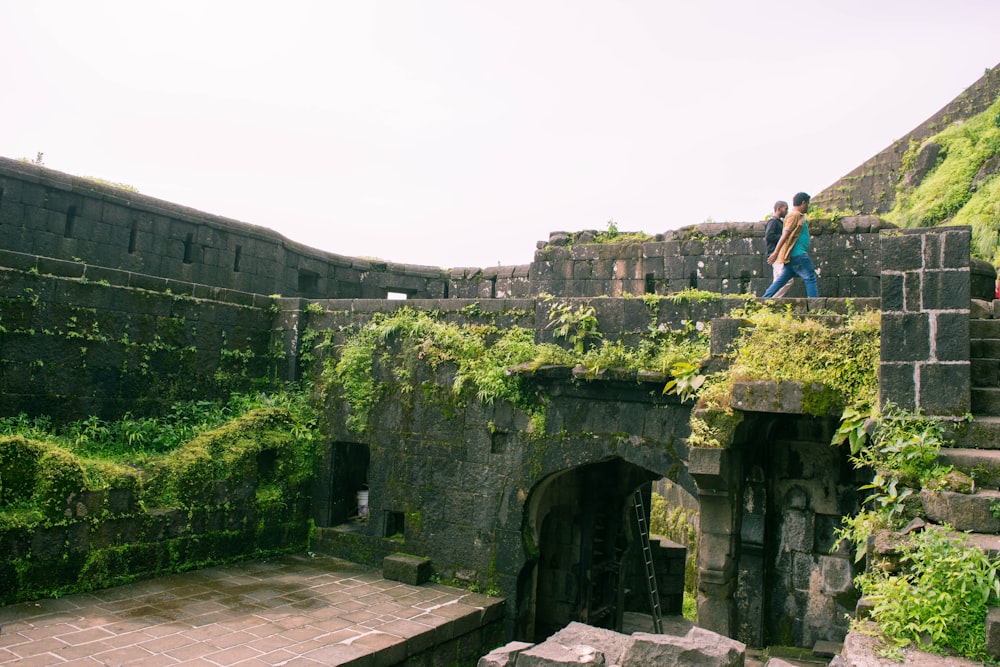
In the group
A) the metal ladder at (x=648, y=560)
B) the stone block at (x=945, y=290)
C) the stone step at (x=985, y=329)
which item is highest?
the stone block at (x=945, y=290)

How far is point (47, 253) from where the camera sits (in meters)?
11.0

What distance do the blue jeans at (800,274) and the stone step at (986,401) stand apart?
2908mm

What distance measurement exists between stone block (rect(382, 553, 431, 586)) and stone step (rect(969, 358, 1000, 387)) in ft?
21.8

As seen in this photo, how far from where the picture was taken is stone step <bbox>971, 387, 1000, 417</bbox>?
5496 millimetres

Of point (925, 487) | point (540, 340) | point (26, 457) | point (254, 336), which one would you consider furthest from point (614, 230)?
point (26, 457)

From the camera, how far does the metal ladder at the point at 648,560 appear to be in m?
12.8

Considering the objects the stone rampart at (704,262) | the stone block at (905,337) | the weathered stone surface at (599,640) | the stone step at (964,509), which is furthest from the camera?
the stone rampart at (704,262)

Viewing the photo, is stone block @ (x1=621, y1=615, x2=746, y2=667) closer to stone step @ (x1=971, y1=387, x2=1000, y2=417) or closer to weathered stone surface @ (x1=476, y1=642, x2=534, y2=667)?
weathered stone surface @ (x1=476, y1=642, x2=534, y2=667)

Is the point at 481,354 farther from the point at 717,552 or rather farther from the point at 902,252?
the point at 902,252

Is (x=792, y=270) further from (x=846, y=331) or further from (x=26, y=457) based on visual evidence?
(x=26, y=457)

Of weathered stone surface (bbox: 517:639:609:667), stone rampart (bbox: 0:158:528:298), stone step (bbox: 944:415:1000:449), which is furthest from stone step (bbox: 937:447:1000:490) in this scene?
stone rampart (bbox: 0:158:528:298)

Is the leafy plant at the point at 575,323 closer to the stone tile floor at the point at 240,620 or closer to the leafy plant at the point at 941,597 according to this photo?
the stone tile floor at the point at 240,620

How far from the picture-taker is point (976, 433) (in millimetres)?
5266

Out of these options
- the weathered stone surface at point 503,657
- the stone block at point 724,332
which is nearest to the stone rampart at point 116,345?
the weathered stone surface at point 503,657
